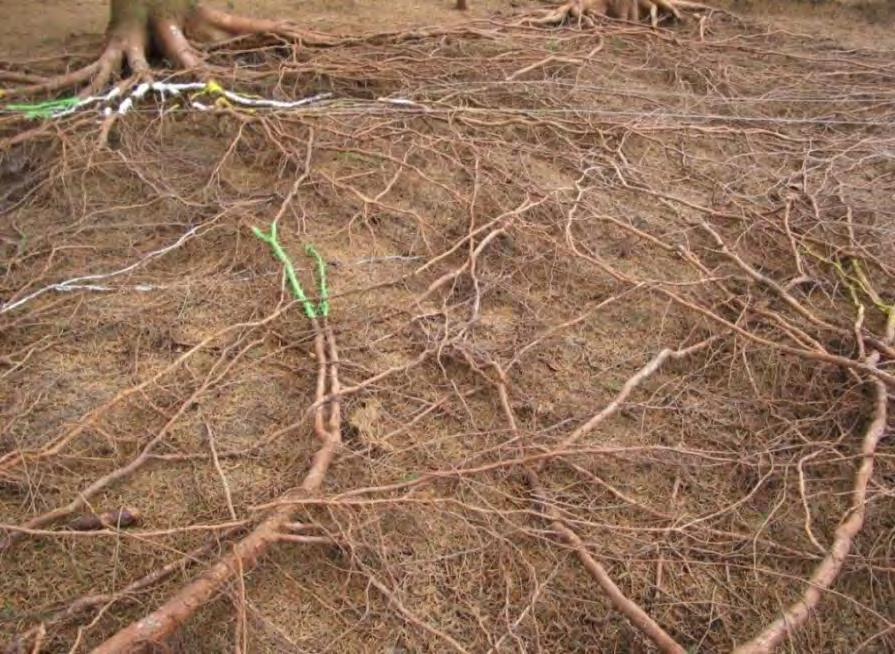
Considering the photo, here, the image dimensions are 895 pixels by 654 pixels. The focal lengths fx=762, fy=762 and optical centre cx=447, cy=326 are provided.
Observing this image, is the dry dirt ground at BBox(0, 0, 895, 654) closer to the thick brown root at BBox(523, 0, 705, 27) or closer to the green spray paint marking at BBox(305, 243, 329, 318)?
the green spray paint marking at BBox(305, 243, 329, 318)

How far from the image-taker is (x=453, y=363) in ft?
8.65

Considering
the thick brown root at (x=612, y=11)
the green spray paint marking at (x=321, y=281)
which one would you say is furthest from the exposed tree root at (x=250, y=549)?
the thick brown root at (x=612, y=11)

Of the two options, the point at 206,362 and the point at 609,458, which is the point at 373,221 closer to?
the point at 206,362

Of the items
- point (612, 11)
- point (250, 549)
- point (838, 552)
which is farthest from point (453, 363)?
point (612, 11)

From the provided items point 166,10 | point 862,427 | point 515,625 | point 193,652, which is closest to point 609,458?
point 515,625

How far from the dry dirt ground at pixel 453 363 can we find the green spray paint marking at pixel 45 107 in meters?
0.09

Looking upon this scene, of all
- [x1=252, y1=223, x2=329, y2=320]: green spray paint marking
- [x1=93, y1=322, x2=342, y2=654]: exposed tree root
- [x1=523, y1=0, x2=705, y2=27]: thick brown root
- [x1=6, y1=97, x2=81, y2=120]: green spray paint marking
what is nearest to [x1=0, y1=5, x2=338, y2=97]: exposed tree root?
[x1=6, y1=97, x2=81, y2=120]: green spray paint marking

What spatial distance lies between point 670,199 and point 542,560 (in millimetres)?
2095

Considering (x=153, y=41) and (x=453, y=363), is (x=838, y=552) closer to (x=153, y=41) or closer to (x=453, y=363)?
(x=453, y=363)

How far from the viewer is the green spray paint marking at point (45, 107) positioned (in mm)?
3697

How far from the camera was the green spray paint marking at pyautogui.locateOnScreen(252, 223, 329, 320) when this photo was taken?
2766 millimetres

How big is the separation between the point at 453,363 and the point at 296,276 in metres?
0.74

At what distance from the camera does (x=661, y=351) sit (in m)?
2.71

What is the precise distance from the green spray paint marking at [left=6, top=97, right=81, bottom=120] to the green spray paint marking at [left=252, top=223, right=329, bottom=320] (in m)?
1.46
